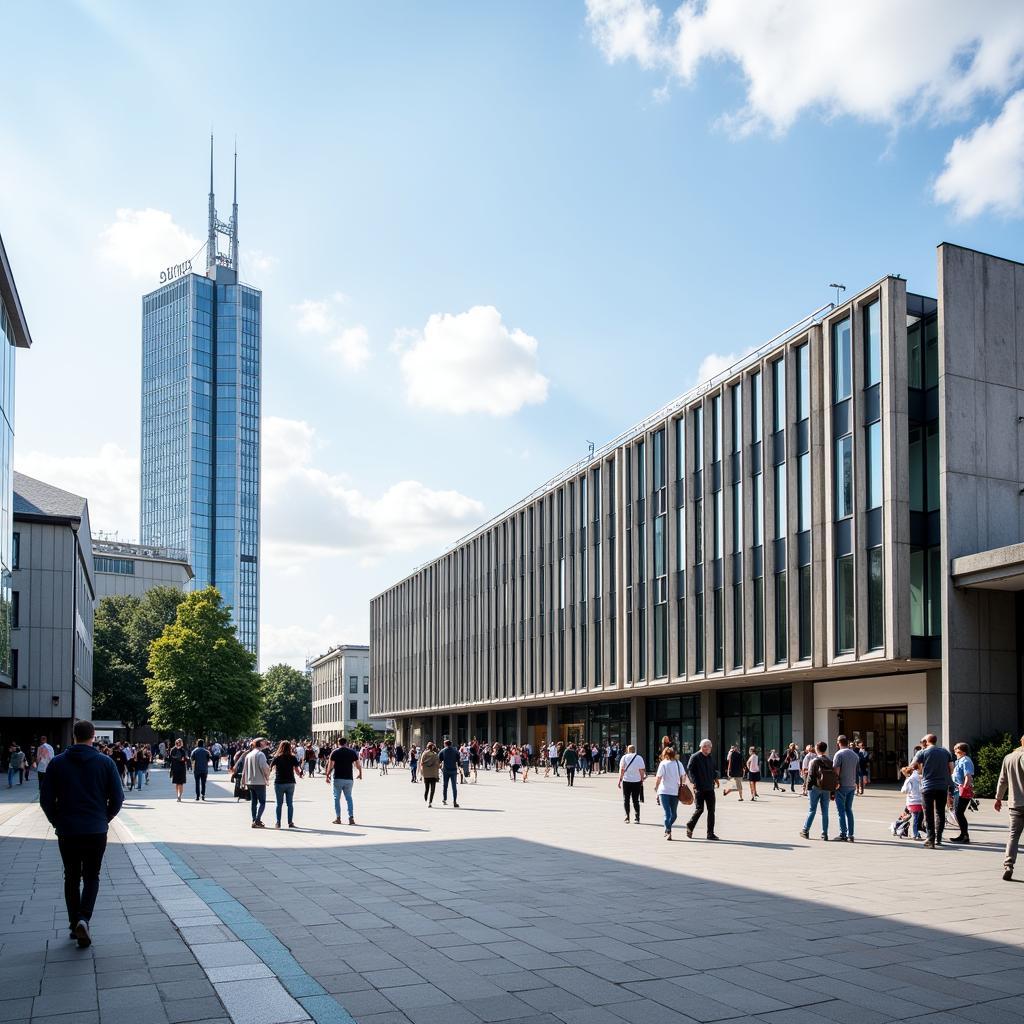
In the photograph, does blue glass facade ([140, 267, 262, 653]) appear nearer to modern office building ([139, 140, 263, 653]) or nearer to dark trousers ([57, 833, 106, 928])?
modern office building ([139, 140, 263, 653])

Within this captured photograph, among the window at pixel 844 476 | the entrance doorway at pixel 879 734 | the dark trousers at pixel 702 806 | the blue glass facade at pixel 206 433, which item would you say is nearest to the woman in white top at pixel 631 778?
the dark trousers at pixel 702 806

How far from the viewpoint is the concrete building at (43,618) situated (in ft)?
165

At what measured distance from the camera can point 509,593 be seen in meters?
59.3

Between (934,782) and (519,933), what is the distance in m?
9.09

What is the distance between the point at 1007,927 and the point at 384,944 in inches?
212

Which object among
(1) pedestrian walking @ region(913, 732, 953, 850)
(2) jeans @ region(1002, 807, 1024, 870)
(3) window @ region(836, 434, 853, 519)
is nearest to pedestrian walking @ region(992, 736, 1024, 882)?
(2) jeans @ region(1002, 807, 1024, 870)

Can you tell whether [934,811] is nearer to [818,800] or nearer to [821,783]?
[821,783]

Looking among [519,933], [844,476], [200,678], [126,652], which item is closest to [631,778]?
[519,933]

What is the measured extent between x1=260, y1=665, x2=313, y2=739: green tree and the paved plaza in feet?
442

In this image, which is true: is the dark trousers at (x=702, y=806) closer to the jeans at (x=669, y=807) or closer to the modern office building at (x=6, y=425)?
the jeans at (x=669, y=807)

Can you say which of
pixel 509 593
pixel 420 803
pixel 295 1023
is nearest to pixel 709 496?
pixel 420 803

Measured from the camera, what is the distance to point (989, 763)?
26.2 meters

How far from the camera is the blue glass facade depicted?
6831 inches

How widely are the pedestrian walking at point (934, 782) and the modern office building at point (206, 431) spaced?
164292mm
